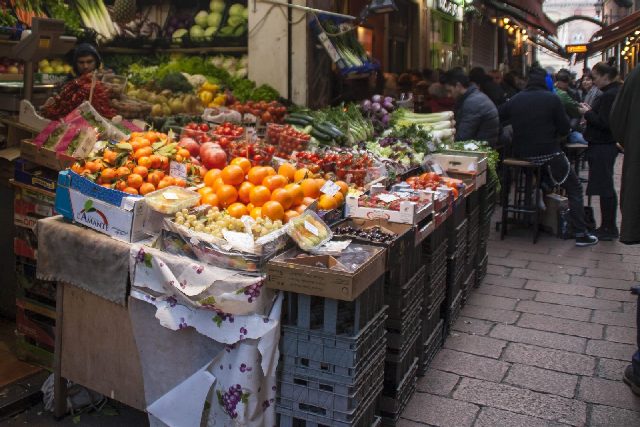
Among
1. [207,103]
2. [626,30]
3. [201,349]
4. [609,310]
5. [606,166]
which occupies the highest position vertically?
[626,30]

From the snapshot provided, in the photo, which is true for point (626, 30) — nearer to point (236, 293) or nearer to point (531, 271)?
point (531, 271)

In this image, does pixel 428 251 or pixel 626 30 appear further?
pixel 626 30

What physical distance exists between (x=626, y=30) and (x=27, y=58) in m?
14.6

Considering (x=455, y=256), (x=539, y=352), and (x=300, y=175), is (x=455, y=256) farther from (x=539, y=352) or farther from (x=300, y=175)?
(x=300, y=175)

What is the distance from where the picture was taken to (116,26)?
28.8 feet

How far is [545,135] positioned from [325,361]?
6272 millimetres

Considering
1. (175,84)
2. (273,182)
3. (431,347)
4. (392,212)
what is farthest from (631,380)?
(175,84)

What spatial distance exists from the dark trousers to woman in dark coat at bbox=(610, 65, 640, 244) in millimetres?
4236

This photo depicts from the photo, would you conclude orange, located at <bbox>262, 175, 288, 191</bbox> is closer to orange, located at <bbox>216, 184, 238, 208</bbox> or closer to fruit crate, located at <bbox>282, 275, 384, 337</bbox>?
orange, located at <bbox>216, 184, 238, 208</bbox>

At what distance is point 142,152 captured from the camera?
398 cm

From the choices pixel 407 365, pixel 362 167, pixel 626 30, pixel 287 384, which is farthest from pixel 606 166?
pixel 626 30

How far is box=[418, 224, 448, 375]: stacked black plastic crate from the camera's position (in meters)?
4.47

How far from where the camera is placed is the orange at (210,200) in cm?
375

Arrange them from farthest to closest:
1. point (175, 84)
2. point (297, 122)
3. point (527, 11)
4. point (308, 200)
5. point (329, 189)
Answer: point (527, 11) → point (175, 84) → point (297, 122) → point (329, 189) → point (308, 200)
